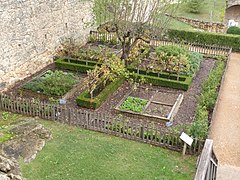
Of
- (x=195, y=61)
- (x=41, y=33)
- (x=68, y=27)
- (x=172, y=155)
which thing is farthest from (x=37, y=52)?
(x=172, y=155)

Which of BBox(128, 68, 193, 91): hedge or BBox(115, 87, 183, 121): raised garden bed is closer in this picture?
BBox(115, 87, 183, 121): raised garden bed

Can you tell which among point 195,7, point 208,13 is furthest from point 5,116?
point 208,13

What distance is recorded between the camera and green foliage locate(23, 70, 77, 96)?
13641 millimetres

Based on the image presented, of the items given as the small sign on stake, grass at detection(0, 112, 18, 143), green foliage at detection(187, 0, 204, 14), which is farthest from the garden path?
green foliage at detection(187, 0, 204, 14)

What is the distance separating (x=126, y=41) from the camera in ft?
54.6

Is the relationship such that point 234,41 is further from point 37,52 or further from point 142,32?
point 37,52

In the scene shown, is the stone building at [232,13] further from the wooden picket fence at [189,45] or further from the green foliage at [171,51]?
the green foliage at [171,51]

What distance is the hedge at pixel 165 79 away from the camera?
14940 millimetres

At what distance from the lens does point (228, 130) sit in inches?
478

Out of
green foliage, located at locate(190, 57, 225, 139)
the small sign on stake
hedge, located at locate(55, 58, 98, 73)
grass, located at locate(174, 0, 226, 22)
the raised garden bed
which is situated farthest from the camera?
grass, located at locate(174, 0, 226, 22)

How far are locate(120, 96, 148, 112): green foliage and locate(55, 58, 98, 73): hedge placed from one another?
3.24 meters

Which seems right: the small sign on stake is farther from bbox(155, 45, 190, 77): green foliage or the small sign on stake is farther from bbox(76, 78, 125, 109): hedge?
bbox(155, 45, 190, 77): green foliage

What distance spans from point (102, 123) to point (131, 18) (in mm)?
5985

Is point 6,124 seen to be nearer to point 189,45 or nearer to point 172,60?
point 172,60
